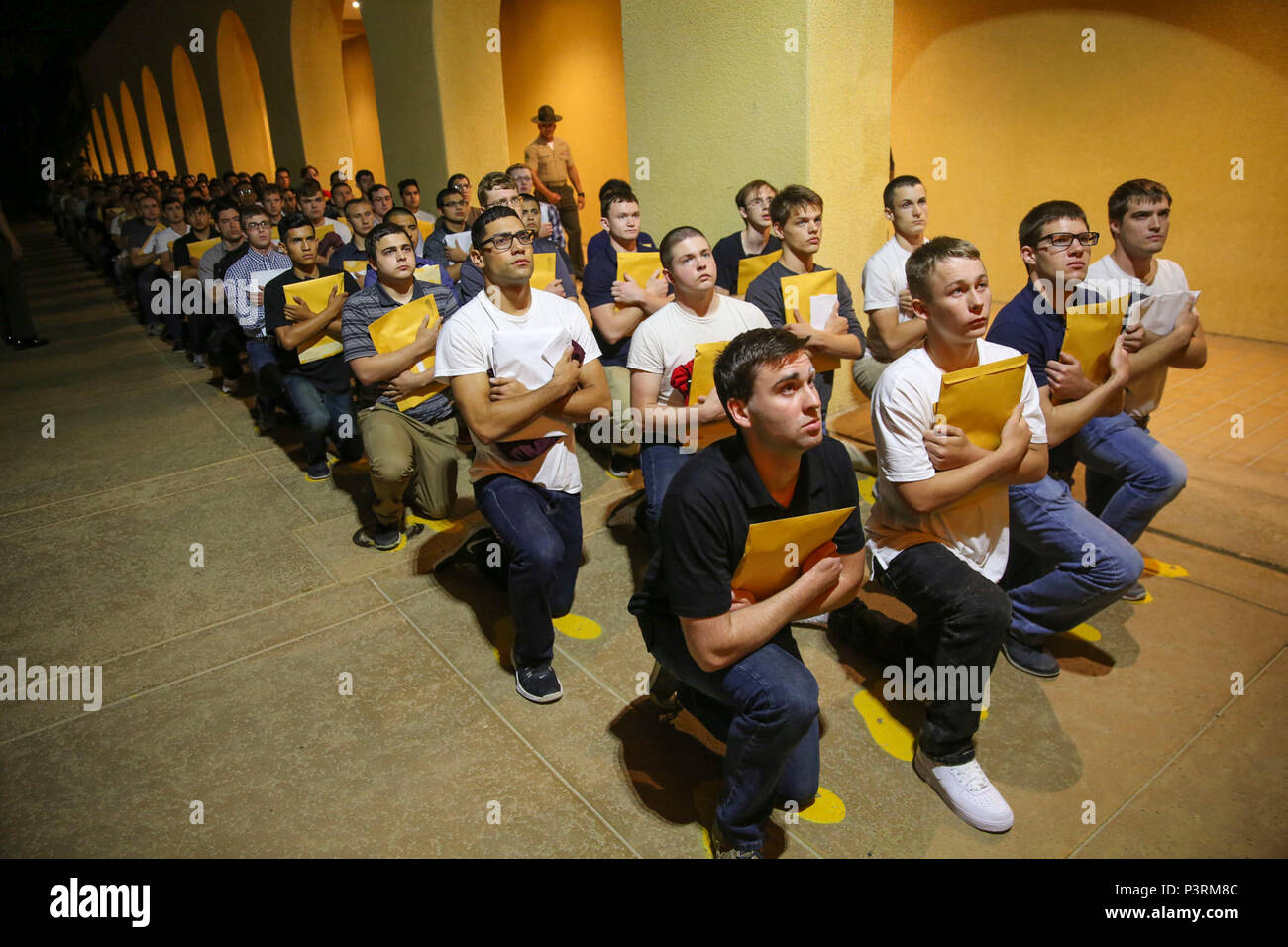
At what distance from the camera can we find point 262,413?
682 cm

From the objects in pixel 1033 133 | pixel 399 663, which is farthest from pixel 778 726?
pixel 1033 133

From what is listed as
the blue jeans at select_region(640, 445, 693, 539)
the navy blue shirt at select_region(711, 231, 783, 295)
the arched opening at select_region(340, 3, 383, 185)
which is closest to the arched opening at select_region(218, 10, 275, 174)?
the arched opening at select_region(340, 3, 383, 185)

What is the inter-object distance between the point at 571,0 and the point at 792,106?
34.5 ft

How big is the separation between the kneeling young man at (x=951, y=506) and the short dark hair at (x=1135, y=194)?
4.59 feet

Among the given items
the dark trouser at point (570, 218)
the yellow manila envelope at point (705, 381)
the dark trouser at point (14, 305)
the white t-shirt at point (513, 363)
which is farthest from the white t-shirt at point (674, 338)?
the dark trouser at point (14, 305)

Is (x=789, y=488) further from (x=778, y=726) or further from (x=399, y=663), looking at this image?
(x=399, y=663)

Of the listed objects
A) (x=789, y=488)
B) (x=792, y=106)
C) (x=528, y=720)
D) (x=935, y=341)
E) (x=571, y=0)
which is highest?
(x=571, y=0)

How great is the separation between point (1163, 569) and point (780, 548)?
8.95ft

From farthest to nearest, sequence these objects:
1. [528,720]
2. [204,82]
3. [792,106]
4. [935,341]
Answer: [204,82], [792,106], [528,720], [935,341]

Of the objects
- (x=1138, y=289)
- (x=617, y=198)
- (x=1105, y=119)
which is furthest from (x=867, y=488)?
(x=1105, y=119)

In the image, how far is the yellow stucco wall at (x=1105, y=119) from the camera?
23.8 feet

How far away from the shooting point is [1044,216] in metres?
3.55

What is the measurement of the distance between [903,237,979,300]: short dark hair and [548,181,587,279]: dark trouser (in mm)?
8833

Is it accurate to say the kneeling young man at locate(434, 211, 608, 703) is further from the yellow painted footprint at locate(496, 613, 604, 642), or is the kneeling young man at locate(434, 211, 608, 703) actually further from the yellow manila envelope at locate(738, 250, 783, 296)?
the yellow manila envelope at locate(738, 250, 783, 296)
